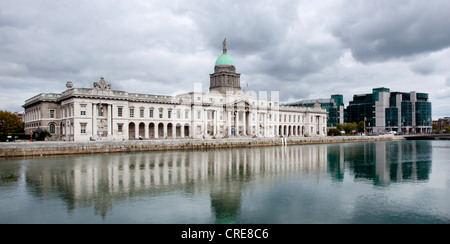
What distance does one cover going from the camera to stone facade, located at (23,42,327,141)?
180 feet

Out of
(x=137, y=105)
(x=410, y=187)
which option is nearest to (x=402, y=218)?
(x=410, y=187)

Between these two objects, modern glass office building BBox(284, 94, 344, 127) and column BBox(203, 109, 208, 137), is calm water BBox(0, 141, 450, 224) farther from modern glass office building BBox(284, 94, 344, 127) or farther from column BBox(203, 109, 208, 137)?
modern glass office building BBox(284, 94, 344, 127)

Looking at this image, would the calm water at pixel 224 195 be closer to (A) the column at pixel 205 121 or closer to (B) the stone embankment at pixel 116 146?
(B) the stone embankment at pixel 116 146

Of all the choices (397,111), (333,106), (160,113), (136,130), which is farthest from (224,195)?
(397,111)

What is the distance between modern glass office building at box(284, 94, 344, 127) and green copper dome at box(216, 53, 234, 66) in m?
71.9

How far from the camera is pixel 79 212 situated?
15281 millimetres

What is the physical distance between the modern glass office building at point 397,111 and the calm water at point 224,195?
132m

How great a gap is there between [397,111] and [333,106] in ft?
93.0

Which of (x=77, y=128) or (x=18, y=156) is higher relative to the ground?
(x=77, y=128)

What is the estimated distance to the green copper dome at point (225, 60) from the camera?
82.9 meters

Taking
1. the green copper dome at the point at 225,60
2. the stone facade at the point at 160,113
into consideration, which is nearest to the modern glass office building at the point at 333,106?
the stone facade at the point at 160,113

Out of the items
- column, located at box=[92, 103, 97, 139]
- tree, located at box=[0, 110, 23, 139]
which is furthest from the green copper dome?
tree, located at box=[0, 110, 23, 139]
